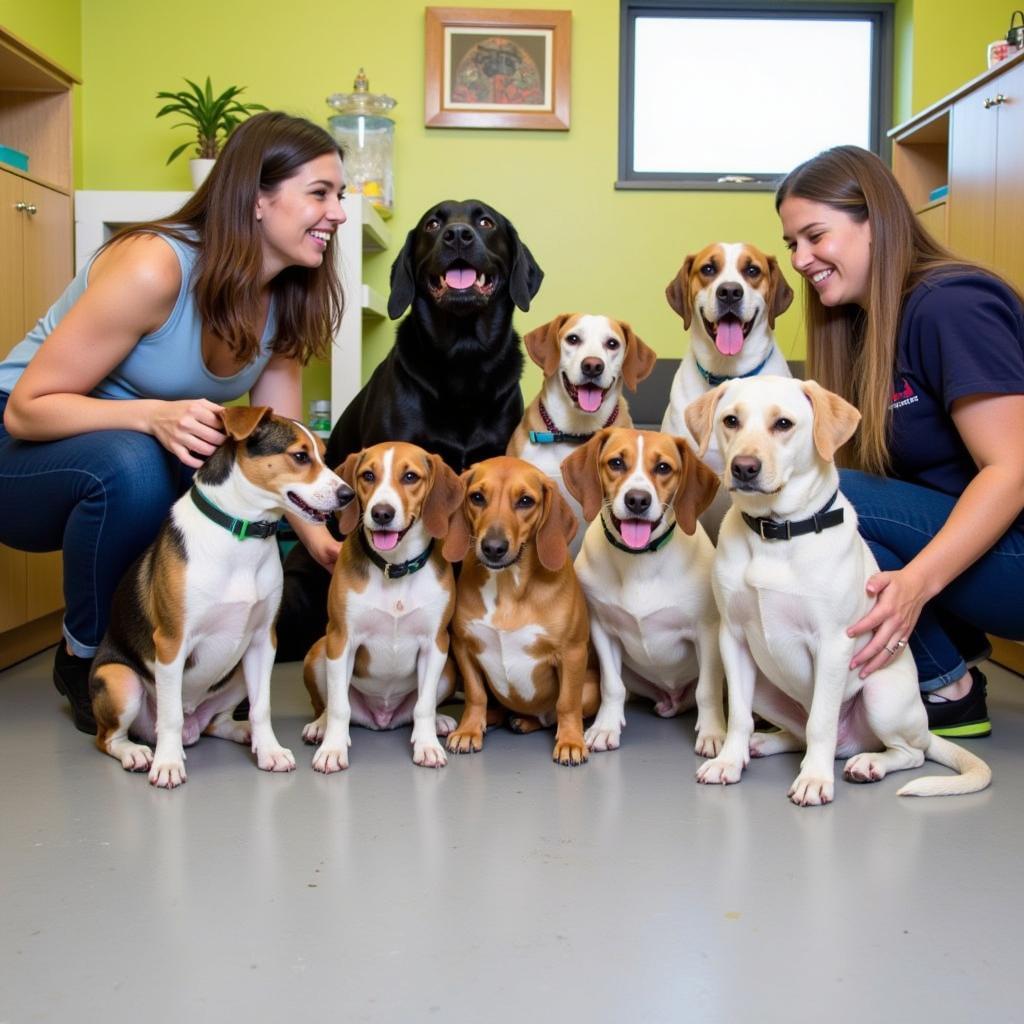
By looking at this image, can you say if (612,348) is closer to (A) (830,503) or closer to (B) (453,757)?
(A) (830,503)

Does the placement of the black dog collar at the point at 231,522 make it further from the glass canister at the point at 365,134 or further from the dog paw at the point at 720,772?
the glass canister at the point at 365,134

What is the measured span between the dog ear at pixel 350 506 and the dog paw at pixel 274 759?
531 mm

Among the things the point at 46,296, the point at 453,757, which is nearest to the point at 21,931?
the point at 453,757

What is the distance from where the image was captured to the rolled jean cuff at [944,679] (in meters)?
2.83

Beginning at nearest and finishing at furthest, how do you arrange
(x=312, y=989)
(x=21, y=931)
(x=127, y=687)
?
(x=312, y=989) < (x=21, y=931) < (x=127, y=687)

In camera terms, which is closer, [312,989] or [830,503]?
[312,989]

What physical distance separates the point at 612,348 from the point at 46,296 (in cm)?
215

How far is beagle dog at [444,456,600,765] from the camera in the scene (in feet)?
8.79

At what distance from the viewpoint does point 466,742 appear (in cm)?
276

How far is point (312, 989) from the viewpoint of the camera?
1.58 m

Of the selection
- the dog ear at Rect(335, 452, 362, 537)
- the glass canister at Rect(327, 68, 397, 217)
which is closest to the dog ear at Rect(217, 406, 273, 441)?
the dog ear at Rect(335, 452, 362, 537)

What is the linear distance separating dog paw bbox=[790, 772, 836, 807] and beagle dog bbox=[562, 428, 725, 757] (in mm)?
370

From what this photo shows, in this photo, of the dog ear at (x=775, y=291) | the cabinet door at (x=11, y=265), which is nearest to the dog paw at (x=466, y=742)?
the dog ear at (x=775, y=291)

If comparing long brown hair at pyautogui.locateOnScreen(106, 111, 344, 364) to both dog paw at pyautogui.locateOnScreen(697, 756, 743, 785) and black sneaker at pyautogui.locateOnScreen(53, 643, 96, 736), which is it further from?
dog paw at pyautogui.locateOnScreen(697, 756, 743, 785)
